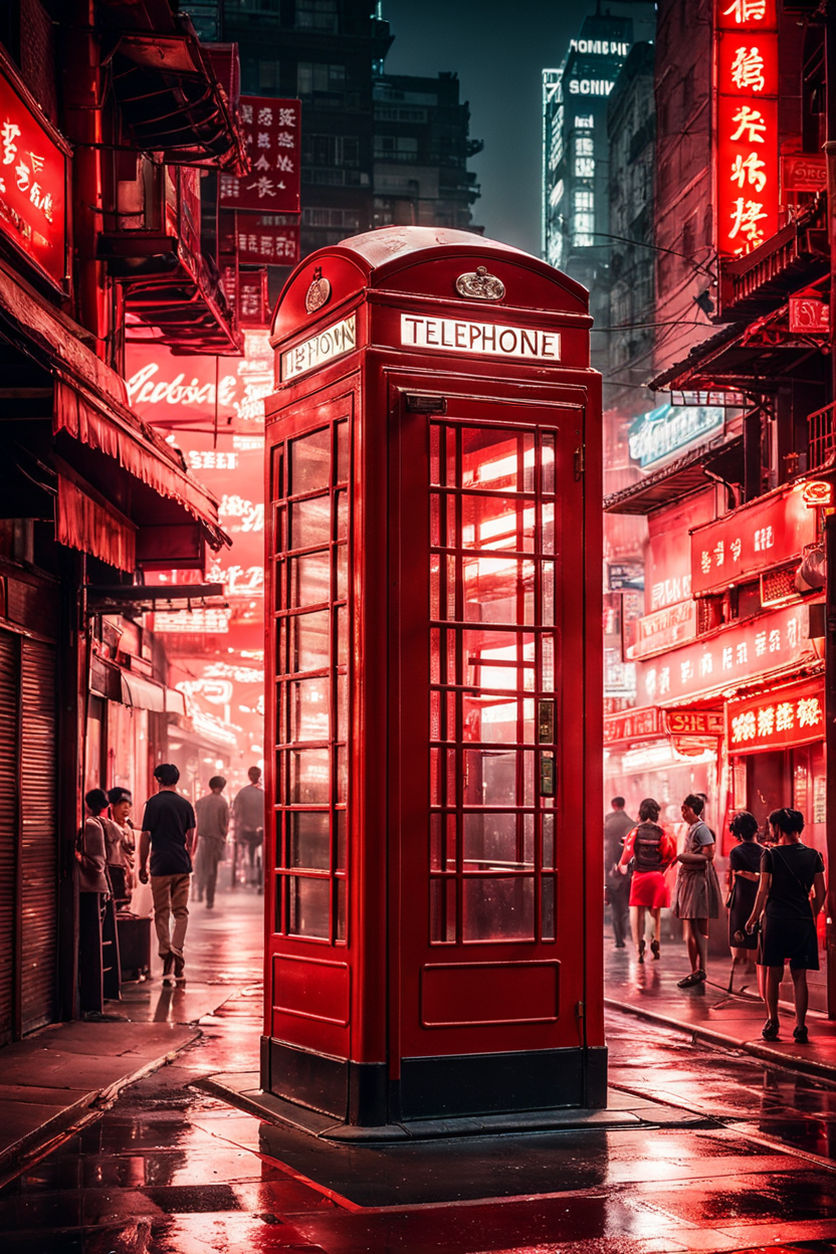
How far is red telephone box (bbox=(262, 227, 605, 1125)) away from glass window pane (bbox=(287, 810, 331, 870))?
0.06 ft

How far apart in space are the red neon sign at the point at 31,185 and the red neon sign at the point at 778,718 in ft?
31.6

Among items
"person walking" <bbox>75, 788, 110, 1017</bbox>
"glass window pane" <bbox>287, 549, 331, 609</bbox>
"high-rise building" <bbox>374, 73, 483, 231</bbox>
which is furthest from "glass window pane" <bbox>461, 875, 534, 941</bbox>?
"high-rise building" <bbox>374, 73, 483, 231</bbox>

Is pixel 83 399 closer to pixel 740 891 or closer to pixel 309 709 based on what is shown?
pixel 309 709

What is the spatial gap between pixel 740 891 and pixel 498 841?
8.13m

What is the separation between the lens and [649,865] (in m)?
18.1

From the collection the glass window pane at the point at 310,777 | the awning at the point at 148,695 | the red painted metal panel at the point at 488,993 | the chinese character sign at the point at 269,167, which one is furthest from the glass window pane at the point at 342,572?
the chinese character sign at the point at 269,167

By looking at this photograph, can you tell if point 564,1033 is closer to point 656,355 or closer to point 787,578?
point 787,578

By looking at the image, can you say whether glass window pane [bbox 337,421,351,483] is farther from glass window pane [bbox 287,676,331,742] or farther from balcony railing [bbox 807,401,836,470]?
balcony railing [bbox 807,401,836,470]

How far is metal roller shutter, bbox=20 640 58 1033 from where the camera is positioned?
11.6 m

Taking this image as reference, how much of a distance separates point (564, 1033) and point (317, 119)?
76436mm

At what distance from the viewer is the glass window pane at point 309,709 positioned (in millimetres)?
8406

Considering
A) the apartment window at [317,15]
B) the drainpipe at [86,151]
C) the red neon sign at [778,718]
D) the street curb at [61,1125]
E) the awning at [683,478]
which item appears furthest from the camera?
the apartment window at [317,15]

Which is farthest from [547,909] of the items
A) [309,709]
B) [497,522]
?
[497,522]

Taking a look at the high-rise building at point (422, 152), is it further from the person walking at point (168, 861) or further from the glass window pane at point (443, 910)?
the glass window pane at point (443, 910)
